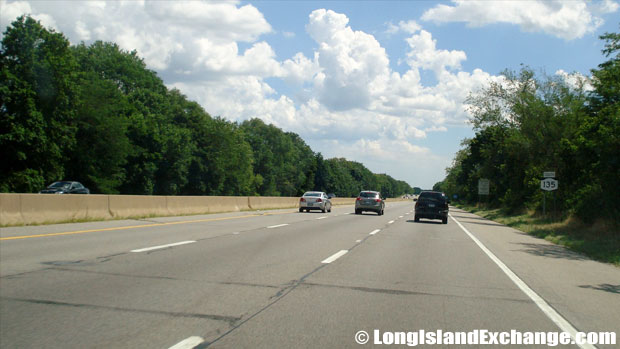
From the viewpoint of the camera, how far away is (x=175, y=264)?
10.0 m

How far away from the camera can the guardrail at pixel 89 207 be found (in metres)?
16.9

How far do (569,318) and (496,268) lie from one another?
4.65m

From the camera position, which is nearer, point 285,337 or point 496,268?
point 285,337

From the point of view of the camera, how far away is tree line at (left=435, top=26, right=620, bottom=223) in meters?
22.6

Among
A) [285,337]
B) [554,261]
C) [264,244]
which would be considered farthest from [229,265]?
[554,261]

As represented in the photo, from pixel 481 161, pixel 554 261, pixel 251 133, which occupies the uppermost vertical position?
pixel 251 133

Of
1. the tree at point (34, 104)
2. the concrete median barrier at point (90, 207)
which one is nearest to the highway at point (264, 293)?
the concrete median barrier at point (90, 207)

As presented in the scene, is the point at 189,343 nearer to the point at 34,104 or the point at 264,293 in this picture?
the point at 264,293

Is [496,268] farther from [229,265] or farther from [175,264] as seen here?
[175,264]

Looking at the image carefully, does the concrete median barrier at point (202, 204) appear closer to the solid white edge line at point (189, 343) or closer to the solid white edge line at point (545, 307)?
the solid white edge line at point (545, 307)

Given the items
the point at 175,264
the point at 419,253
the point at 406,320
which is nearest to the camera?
the point at 406,320

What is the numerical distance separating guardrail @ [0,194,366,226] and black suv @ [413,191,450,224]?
11.7m

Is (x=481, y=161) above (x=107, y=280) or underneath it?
above

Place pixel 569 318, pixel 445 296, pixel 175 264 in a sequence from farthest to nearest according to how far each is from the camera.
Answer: pixel 175 264
pixel 445 296
pixel 569 318
